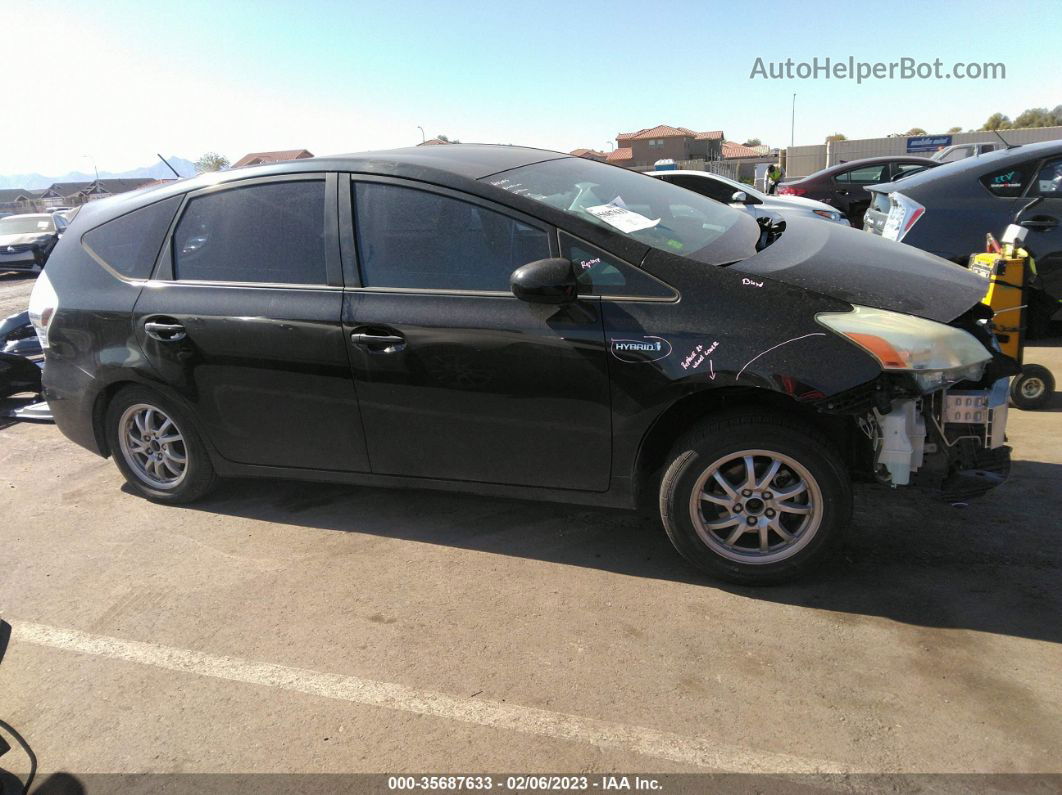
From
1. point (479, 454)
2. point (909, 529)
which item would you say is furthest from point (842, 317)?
point (479, 454)

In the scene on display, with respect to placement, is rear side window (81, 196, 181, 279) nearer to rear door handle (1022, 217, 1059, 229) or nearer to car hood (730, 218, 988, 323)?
car hood (730, 218, 988, 323)

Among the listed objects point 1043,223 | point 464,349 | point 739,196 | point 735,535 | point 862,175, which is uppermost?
point 862,175

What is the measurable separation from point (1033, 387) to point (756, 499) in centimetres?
297

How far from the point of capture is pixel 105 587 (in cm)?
336

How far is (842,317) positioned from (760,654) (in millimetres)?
1280

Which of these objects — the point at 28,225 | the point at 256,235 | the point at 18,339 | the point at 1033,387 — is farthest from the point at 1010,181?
the point at 28,225

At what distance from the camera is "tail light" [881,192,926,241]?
5.71 m

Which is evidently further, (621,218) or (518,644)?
(621,218)

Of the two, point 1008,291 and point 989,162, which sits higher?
point 989,162

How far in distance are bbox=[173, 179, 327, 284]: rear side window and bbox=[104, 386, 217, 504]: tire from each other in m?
0.73

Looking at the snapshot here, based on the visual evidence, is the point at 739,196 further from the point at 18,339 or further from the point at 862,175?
the point at 18,339

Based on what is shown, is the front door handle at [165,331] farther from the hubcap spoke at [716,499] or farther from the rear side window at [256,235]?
the hubcap spoke at [716,499]

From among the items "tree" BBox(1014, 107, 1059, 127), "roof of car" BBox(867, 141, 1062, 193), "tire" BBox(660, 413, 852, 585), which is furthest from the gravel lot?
"tree" BBox(1014, 107, 1059, 127)

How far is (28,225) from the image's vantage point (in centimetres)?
1709
